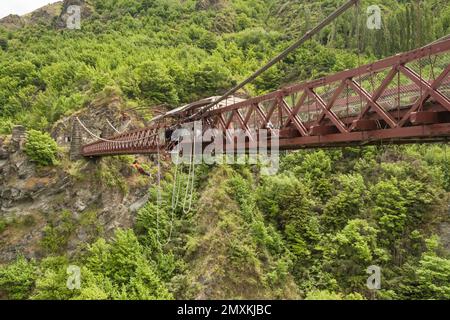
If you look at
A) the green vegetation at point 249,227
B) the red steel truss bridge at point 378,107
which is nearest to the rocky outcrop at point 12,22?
the green vegetation at point 249,227

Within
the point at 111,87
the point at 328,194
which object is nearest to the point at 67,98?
the point at 111,87

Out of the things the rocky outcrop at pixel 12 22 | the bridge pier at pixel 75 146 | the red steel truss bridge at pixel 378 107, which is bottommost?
the red steel truss bridge at pixel 378 107

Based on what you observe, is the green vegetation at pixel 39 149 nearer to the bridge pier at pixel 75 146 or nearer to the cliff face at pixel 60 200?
the cliff face at pixel 60 200

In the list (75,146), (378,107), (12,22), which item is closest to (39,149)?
(75,146)

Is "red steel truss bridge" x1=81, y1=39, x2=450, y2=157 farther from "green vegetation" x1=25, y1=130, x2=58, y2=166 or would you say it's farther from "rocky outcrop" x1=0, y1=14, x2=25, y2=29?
"rocky outcrop" x1=0, y1=14, x2=25, y2=29

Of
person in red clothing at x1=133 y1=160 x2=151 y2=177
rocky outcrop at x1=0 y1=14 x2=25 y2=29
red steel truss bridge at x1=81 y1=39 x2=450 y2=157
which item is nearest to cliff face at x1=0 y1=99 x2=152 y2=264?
person in red clothing at x1=133 y1=160 x2=151 y2=177

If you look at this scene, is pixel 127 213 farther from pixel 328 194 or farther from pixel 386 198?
pixel 386 198

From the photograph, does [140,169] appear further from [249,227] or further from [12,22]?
[12,22]

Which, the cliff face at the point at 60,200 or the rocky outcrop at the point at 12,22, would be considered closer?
the cliff face at the point at 60,200
